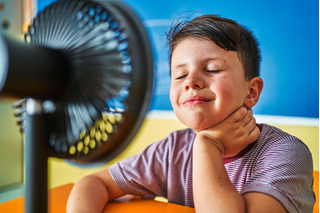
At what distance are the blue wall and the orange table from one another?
0.22 metres

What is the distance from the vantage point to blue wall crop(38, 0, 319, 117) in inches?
24.7

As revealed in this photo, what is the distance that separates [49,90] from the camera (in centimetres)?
26

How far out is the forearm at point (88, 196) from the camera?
19.1 inches

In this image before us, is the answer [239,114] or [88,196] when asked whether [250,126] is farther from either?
[88,196]

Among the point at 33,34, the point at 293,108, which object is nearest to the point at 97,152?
the point at 33,34

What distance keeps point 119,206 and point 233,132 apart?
241mm

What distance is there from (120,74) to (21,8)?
1.12 meters

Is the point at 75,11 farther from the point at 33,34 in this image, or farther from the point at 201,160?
the point at 201,160

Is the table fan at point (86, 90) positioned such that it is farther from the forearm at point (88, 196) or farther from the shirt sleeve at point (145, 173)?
the shirt sleeve at point (145, 173)

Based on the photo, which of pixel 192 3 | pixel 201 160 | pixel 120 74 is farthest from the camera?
pixel 192 3

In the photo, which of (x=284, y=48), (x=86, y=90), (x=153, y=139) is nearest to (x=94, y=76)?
(x=86, y=90)

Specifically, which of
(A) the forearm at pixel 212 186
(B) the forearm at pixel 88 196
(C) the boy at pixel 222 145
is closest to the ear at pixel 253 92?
(C) the boy at pixel 222 145

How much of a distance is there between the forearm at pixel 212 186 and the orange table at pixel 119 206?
77mm

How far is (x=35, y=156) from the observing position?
0.26 metres
